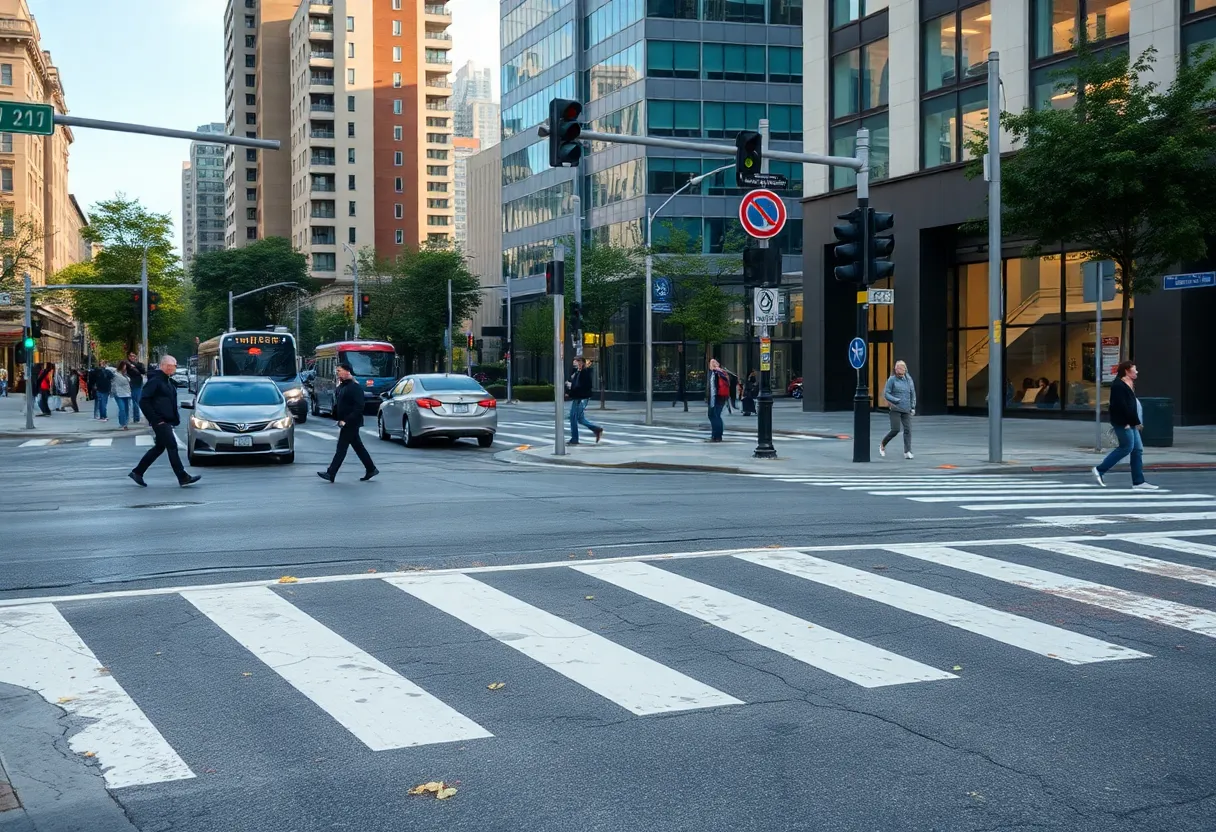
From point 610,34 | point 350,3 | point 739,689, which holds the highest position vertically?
point 350,3

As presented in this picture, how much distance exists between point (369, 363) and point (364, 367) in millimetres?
248

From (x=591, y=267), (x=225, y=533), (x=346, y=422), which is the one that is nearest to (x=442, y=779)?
(x=225, y=533)

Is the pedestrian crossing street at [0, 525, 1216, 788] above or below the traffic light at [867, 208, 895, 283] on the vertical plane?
below

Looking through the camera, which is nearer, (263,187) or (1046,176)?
(1046,176)

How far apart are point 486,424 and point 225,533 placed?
14238 mm

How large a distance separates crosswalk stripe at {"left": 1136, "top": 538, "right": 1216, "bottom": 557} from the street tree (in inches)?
514

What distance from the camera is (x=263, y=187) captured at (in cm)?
13488

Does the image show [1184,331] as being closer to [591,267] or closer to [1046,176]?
A: [1046,176]

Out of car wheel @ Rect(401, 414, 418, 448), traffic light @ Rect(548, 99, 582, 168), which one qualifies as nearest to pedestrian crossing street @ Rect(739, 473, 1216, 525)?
traffic light @ Rect(548, 99, 582, 168)

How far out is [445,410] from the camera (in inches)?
1035

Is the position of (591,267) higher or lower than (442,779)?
higher

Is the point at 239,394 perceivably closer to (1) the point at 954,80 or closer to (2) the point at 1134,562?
(2) the point at 1134,562

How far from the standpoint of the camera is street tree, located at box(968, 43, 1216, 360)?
23.6 m

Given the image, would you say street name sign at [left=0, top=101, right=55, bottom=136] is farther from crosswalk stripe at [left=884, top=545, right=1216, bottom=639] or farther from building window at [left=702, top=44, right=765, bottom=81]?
building window at [left=702, top=44, right=765, bottom=81]
